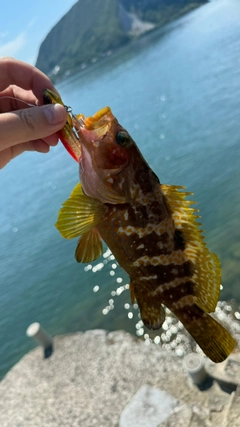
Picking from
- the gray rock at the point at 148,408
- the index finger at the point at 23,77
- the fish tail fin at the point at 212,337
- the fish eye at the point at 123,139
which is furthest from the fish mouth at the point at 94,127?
the gray rock at the point at 148,408

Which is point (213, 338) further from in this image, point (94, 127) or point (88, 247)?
point (94, 127)

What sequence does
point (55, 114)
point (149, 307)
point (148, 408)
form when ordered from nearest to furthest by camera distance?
point (55, 114)
point (149, 307)
point (148, 408)

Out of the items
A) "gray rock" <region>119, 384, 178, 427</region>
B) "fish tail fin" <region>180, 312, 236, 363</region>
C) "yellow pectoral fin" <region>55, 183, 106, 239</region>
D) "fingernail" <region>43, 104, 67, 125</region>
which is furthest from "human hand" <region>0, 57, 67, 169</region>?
"gray rock" <region>119, 384, 178, 427</region>

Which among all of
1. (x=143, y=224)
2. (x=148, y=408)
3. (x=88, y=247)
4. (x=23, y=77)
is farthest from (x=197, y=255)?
(x=148, y=408)

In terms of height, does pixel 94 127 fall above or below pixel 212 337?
above

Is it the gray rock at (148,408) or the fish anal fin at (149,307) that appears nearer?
the fish anal fin at (149,307)

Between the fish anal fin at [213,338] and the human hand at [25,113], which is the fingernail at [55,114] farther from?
the fish anal fin at [213,338]

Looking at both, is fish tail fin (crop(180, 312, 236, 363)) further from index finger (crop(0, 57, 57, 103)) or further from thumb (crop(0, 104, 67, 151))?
index finger (crop(0, 57, 57, 103))

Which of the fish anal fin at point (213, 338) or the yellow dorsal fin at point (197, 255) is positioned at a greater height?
the yellow dorsal fin at point (197, 255)
